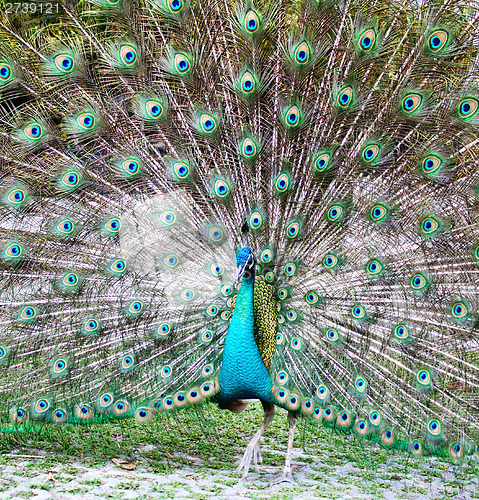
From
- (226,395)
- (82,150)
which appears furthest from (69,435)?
(82,150)

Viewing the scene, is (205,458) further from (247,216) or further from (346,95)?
(346,95)

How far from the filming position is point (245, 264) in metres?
3.28

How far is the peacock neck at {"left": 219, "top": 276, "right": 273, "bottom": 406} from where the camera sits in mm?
3469

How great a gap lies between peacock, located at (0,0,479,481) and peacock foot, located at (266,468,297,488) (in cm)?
19

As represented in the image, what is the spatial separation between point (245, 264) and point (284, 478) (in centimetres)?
139

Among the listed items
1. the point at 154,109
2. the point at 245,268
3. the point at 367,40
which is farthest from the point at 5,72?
the point at 367,40

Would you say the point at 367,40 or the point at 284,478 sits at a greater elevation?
the point at 367,40

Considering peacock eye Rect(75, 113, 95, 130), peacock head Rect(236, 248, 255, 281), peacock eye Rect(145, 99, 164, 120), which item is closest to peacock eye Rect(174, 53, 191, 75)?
peacock eye Rect(145, 99, 164, 120)

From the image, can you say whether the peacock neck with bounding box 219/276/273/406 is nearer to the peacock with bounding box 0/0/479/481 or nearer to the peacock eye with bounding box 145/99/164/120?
the peacock with bounding box 0/0/479/481

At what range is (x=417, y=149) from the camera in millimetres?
3629

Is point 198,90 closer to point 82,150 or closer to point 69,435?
point 82,150

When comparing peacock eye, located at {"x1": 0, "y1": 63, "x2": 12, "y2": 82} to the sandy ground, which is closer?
the sandy ground

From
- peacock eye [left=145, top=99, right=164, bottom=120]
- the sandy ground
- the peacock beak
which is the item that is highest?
peacock eye [left=145, top=99, right=164, bottom=120]

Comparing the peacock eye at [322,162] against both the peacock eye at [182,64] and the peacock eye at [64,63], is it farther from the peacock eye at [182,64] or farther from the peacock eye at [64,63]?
the peacock eye at [64,63]
